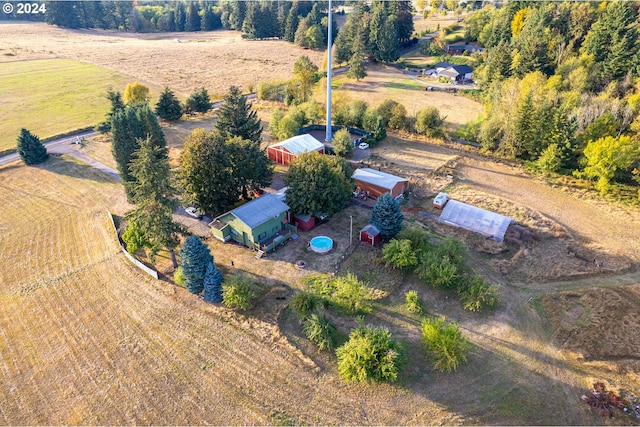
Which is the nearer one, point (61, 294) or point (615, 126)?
point (61, 294)

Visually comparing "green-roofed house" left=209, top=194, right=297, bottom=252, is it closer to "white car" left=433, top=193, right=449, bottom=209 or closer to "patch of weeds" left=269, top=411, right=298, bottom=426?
"patch of weeds" left=269, top=411, right=298, bottom=426

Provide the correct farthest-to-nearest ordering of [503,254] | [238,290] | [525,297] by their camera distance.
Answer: [503,254], [525,297], [238,290]

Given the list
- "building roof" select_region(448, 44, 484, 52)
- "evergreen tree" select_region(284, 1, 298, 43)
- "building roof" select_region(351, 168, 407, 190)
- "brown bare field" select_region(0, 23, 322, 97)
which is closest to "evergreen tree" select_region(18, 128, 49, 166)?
"brown bare field" select_region(0, 23, 322, 97)

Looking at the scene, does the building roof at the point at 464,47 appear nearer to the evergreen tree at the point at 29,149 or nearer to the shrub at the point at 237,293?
the evergreen tree at the point at 29,149

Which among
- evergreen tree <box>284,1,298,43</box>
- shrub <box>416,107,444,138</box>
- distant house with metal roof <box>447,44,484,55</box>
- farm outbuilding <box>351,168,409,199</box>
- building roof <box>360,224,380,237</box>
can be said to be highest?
evergreen tree <box>284,1,298,43</box>

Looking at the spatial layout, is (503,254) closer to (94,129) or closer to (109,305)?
(109,305)

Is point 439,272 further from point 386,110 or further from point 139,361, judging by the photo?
point 386,110

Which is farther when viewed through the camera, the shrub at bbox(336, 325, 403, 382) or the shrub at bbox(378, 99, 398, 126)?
the shrub at bbox(378, 99, 398, 126)

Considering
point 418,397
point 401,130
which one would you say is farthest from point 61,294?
→ point 401,130
